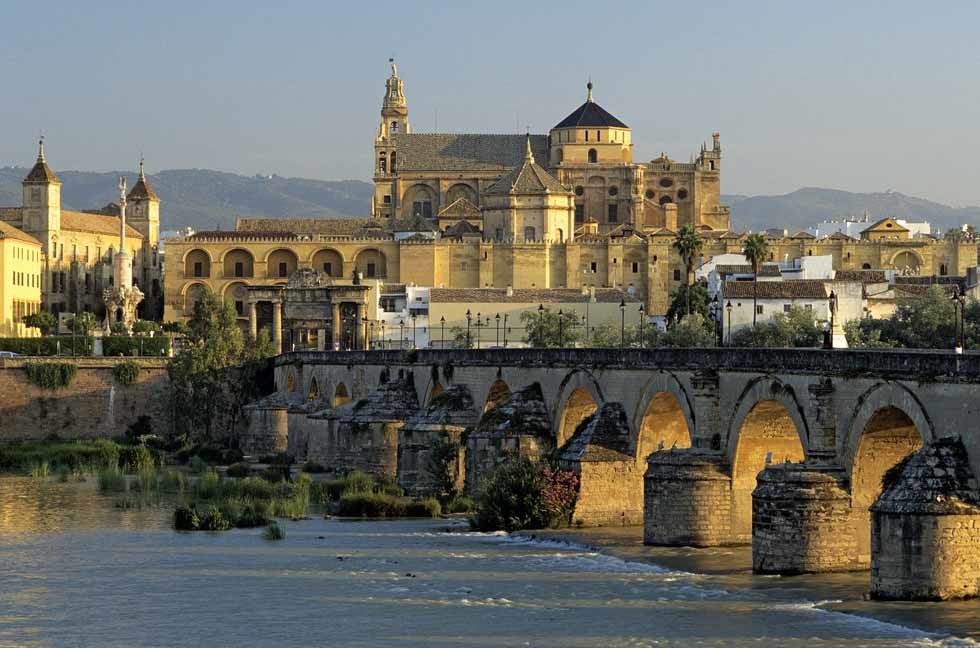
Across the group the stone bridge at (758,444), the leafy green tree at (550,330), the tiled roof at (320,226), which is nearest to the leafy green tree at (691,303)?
the leafy green tree at (550,330)

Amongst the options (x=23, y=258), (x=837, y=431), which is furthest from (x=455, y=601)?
(x=23, y=258)

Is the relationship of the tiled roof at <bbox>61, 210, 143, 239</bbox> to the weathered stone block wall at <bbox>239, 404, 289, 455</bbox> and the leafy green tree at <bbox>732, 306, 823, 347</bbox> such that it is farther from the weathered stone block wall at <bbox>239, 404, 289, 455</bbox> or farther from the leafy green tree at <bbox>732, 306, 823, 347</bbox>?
the leafy green tree at <bbox>732, 306, 823, 347</bbox>

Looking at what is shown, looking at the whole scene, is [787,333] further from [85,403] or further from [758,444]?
[758,444]

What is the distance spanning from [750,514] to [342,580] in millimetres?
7801

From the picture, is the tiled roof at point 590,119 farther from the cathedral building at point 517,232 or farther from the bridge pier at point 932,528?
the bridge pier at point 932,528

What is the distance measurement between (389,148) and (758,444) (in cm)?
Answer: 11282

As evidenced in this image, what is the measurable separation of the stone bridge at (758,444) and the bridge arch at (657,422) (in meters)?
0.04

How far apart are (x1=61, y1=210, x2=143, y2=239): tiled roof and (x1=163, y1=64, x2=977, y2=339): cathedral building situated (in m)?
6.10

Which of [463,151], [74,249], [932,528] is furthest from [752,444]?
[463,151]

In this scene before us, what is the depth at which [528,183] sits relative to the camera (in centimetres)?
13050

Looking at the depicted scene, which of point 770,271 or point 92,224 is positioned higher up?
point 92,224

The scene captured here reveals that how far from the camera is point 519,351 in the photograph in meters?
48.4

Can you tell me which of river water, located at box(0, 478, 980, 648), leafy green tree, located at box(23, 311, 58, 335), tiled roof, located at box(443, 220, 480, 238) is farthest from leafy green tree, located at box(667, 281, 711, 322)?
river water, located at box(0, 478, 980, 648)

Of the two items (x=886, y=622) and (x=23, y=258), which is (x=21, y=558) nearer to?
(x=886, y=622)
